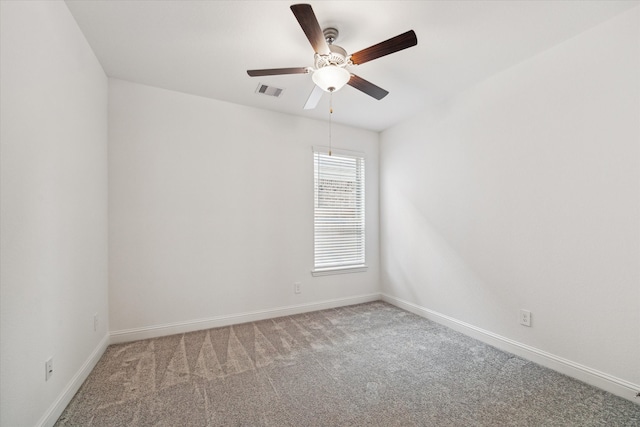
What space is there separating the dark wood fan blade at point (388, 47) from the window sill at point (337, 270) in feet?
8.68

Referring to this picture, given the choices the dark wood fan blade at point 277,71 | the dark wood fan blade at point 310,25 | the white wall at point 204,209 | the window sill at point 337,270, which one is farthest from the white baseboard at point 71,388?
the dark wood fan blade at point 310,25

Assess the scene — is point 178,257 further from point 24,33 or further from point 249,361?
point 24,33

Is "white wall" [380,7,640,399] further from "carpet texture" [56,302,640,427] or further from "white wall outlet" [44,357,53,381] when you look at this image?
"white wall outlet" [44,357,53,381]

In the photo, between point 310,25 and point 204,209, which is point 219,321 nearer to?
point 204,209

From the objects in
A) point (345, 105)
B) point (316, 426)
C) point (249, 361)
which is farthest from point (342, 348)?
point (345, 105)

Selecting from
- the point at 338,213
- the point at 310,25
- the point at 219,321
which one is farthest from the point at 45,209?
the point at 338,213

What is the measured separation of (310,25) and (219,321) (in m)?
3.03

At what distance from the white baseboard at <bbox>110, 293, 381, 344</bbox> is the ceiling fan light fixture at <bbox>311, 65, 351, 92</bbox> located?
2.69 meters

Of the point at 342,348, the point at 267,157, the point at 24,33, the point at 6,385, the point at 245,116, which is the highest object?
the point at 245,116

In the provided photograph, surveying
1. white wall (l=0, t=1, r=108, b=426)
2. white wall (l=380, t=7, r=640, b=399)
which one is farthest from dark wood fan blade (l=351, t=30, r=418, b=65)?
white wall (l=0, t=1, r=108, b=426)

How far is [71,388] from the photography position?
1870 millimetres

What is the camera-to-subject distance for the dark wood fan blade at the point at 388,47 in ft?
5.40

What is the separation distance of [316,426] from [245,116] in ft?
10.4

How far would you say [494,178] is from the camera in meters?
2.72
